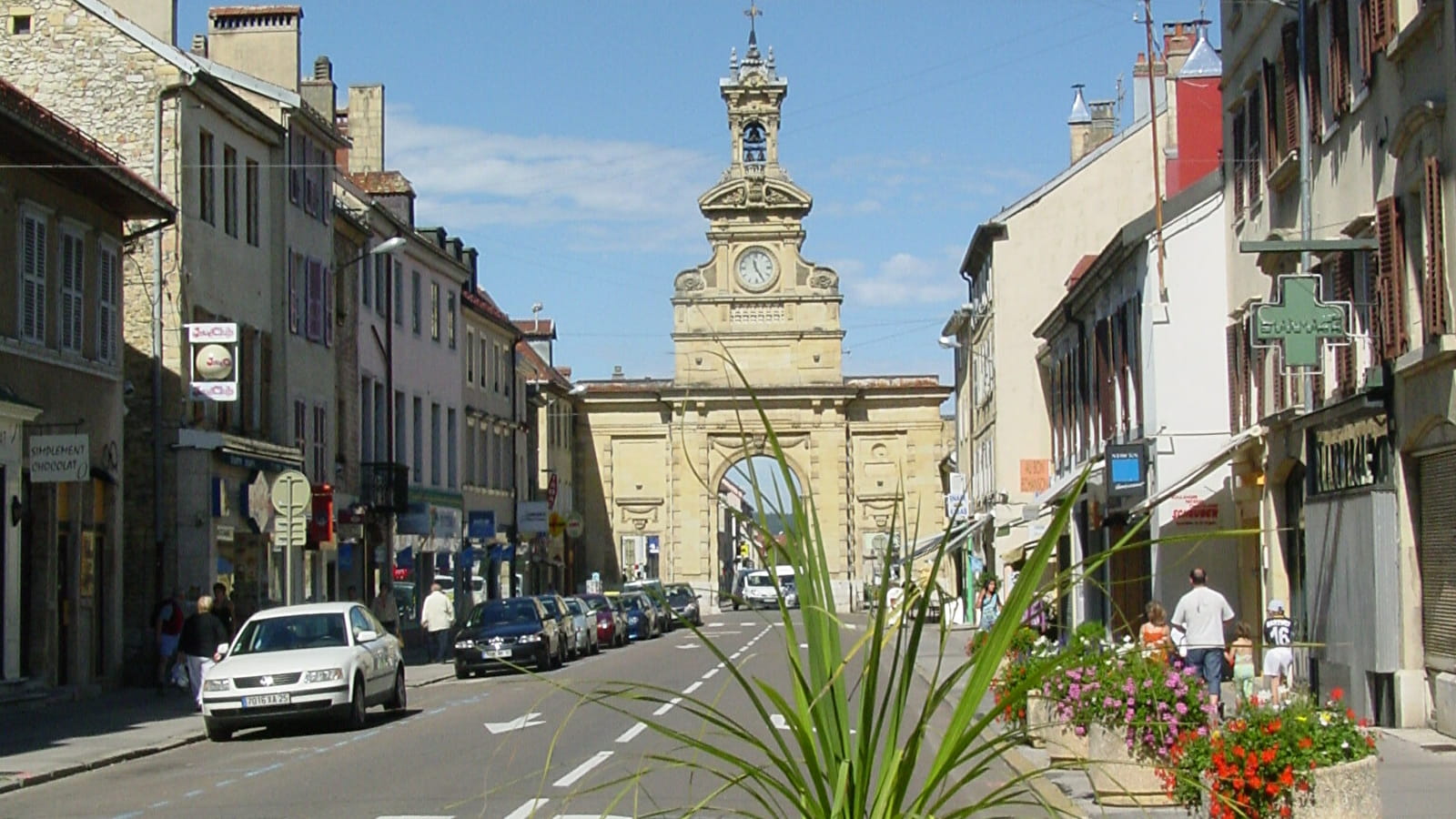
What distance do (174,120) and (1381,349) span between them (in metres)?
21.1

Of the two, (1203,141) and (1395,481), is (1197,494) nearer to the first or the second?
(1395,481)

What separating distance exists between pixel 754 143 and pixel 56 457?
216 feet

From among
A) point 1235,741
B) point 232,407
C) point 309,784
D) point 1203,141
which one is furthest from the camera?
point 1203,141

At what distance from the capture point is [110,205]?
30.8 m

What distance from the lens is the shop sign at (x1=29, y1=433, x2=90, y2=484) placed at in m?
26.5

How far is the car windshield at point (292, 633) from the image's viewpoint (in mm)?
24094

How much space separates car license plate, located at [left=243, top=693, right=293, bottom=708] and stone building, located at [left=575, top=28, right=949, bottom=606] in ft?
213

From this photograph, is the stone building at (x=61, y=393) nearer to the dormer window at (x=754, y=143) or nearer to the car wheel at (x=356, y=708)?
the car wheel at (x=356, y=708)

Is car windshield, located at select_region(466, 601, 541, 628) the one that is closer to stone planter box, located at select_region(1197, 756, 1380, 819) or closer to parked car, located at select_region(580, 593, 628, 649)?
parked car, located at select_region(580, 593, 628, 649)

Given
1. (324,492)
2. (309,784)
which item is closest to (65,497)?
(324,492)

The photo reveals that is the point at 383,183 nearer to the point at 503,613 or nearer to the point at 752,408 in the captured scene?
the point at 503,613

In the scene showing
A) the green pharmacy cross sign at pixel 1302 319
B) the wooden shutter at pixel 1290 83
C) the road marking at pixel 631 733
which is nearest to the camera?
the green pharmacy cross sign at pixel 1302 319

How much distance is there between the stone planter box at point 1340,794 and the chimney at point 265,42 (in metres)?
35.4

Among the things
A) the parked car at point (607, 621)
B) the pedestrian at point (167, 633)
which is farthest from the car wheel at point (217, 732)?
the parked car at point (607, 621)
